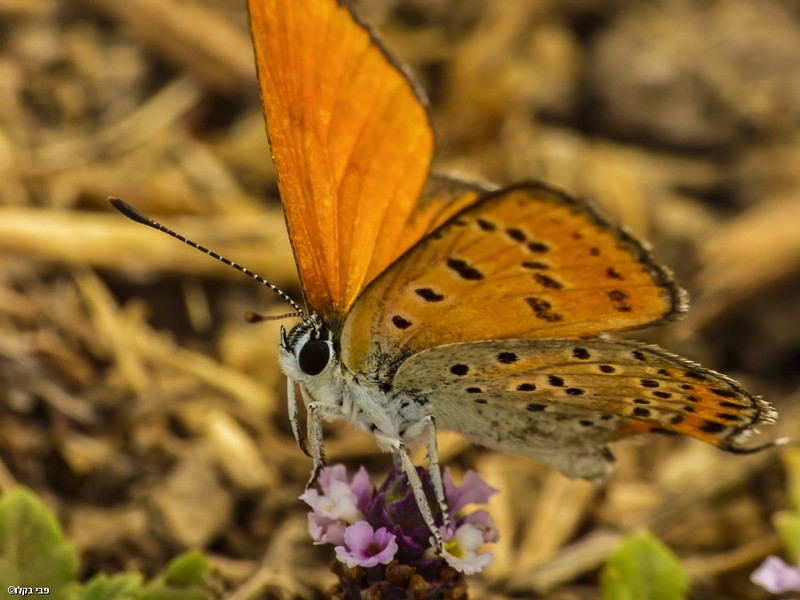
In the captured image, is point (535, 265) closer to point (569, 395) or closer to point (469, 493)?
point (569, 395)

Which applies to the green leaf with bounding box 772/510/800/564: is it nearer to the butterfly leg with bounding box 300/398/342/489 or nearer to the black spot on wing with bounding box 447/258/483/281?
the black spot on wing with bounding box 447/258/483/281

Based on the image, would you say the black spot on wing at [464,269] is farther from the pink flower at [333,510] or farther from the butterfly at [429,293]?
the pink flower at [333,510]

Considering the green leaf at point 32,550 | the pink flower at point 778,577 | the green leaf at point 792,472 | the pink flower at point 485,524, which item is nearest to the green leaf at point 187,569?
the green leaf at point 32,550

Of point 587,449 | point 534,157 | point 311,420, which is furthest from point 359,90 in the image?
point 534,157

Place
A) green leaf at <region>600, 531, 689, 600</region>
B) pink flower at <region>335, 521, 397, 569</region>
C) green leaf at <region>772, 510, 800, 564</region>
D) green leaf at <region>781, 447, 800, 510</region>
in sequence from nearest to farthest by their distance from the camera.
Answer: pink flower at <region>335, 521, 397, 569</region> < green leaf at <region>600, 531, 689, 600</region> < green leaf at <region>772, 510, 800, 564</region> < green leaf at <region>781, 447, 800, 510</region>

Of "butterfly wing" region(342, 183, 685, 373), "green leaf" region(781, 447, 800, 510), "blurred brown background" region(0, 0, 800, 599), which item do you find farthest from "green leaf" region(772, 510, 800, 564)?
"butterfly wing" region(342, 183, 685, 373)

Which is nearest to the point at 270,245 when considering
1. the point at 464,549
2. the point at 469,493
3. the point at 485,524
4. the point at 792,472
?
the point at 469,493

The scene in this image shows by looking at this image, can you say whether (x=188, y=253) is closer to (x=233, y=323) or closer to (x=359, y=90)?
(x=233, y=323)
